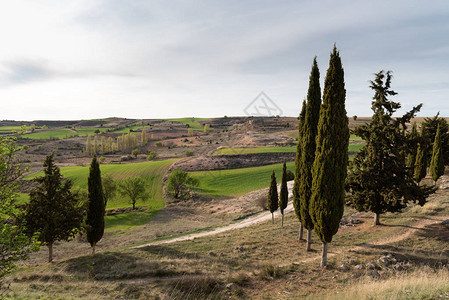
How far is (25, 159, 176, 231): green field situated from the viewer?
39375mm

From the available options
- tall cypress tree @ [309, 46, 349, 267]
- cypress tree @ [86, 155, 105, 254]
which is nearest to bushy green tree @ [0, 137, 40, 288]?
cypress tree @ [86, 155, 105, 254]

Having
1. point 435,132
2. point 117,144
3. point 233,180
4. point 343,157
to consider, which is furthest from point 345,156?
point 117,144

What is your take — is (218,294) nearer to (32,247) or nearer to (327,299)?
(327,299)

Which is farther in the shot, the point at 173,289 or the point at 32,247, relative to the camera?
the point at 173,289

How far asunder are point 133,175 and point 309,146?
58.8 m

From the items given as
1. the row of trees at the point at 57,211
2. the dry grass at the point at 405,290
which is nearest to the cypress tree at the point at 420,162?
the dry grass at the point at 405,290

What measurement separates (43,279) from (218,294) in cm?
1071

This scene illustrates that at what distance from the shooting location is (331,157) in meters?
14.1

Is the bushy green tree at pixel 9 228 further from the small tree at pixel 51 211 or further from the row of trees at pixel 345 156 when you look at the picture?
the row of trees at pixel 345 156

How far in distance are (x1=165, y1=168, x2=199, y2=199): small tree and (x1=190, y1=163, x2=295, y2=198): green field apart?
3.71 meters

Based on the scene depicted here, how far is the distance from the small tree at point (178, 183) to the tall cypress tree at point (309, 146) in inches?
1480

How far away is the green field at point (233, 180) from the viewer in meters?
54.4

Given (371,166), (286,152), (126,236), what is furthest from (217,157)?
(371,166)

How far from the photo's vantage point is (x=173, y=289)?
37.3 ft
